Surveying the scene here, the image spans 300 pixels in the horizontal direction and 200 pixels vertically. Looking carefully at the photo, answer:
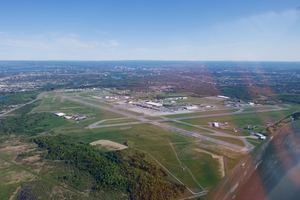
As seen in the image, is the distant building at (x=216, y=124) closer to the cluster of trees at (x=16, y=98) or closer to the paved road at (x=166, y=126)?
the paved road at (x=166, y=126)

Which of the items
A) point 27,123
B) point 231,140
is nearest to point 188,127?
point 231,140

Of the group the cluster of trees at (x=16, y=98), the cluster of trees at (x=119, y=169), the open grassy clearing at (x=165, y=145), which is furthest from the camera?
the cluster of trees at (x=16, y=98)

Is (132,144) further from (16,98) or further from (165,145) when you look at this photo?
(16,98)

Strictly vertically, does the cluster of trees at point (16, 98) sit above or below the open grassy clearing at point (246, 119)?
below

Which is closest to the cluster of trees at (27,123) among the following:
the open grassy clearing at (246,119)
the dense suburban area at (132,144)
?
the dense suburban area at (132,144)

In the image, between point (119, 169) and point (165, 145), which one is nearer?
point (119, 169)

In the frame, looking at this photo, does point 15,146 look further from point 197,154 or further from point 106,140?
point 197,154

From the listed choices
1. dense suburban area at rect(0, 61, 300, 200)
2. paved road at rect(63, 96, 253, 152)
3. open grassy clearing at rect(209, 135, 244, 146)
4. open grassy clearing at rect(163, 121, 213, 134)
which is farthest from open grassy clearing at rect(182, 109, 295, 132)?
open grassy clearing at rect(209, 135, 244, 146)

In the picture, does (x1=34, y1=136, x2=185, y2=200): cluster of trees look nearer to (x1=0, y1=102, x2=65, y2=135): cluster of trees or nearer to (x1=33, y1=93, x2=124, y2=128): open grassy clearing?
(x1=0, y1=102, x2=65, y2=135): cluster of trees

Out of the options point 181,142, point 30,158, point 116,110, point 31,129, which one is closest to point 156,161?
point 181,142
